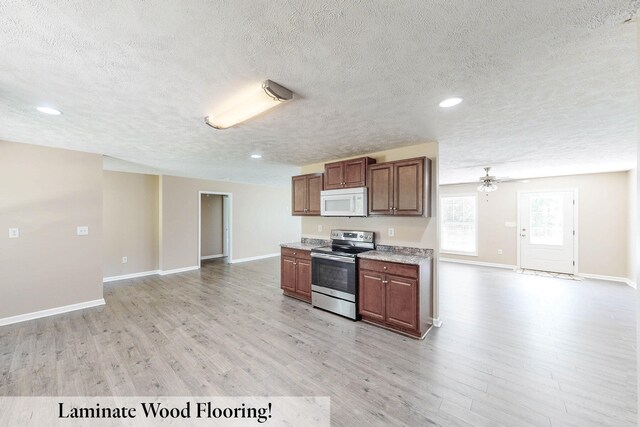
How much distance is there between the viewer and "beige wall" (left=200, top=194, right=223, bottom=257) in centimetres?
830

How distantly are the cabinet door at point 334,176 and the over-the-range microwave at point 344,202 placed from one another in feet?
0.32

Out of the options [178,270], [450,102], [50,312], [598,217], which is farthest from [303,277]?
[598,217]

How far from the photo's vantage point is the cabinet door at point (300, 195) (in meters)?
4.74

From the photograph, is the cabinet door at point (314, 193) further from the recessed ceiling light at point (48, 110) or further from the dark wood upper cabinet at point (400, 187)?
the recessed ceiling light at point (48, 110)

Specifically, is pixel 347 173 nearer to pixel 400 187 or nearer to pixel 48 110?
pixel 400 187

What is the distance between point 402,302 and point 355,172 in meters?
1.93

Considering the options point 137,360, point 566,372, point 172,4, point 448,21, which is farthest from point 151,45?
point 566,372

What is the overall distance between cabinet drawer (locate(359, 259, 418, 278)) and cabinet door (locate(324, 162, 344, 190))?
1.29m

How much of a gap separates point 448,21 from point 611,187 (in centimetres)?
718

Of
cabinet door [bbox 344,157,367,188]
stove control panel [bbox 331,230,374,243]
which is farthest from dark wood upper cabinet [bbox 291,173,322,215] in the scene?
cabinet door [bbox 344,157,367,188]

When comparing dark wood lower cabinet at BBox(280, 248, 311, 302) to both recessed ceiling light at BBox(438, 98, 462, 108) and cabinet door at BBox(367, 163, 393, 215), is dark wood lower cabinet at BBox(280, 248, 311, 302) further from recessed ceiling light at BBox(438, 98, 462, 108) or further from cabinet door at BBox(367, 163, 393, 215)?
recessed ceiling light at BBox(438, 98, 462, 108)

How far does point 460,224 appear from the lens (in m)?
7.71

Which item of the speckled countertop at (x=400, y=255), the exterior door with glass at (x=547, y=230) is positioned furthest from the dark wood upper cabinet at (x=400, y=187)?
the exterior door with glass at (x=547, y=230)

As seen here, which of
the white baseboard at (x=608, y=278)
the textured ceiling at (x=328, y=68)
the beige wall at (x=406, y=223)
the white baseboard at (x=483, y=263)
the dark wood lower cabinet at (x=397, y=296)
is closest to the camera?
the textured ceiling at (x=328, y=68)
